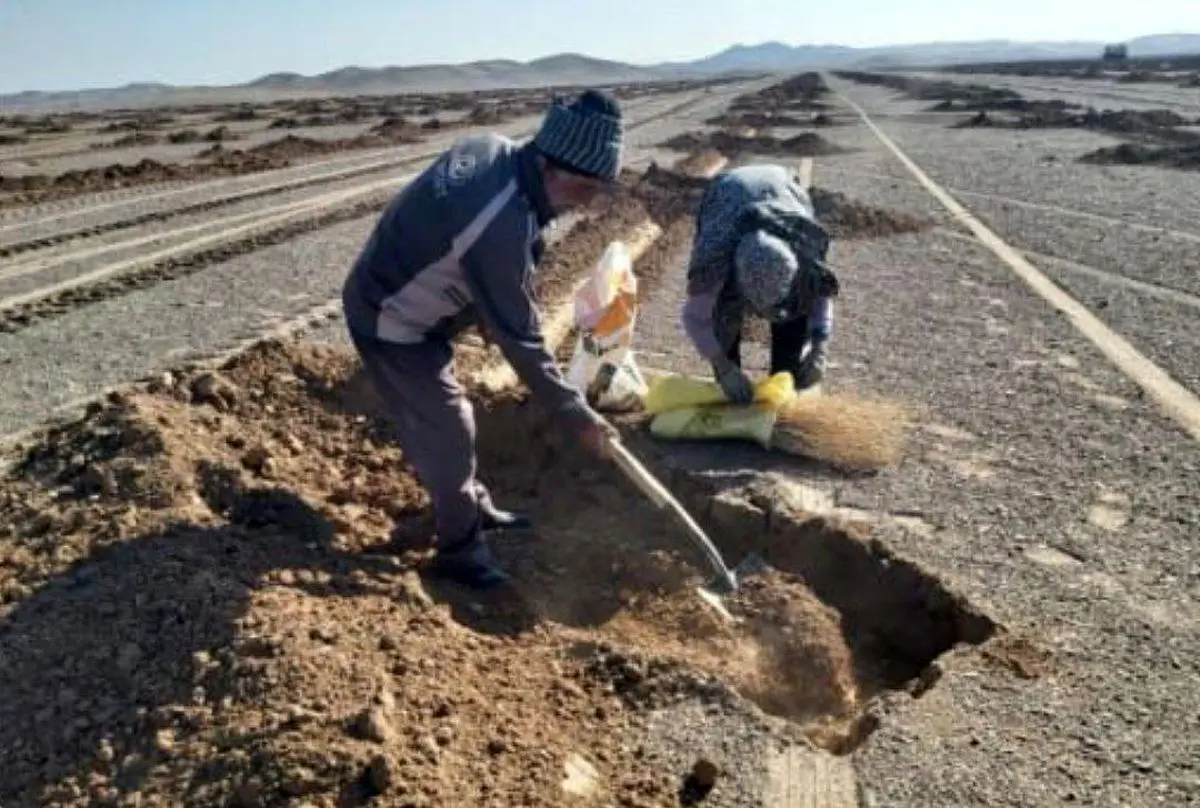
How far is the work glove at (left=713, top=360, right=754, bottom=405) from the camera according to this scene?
5.16 m

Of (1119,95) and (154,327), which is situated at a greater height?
(154,327)

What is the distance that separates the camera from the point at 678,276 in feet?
30.8

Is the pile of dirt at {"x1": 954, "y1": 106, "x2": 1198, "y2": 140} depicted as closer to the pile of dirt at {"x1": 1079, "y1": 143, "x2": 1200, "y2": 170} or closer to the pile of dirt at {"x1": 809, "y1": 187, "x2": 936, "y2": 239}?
the pile of dirt at {"x1": 1079, "y1": 143, "x2": 1200, "y2": 170}

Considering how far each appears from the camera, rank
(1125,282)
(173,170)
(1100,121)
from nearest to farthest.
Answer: (1125,282) < (173,170) < (1100,121)

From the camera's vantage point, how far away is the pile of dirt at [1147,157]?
622 inches

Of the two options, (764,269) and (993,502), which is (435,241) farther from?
(993,502)

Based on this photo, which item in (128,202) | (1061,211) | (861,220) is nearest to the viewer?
(861,220)

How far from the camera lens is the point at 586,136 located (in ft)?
10.9

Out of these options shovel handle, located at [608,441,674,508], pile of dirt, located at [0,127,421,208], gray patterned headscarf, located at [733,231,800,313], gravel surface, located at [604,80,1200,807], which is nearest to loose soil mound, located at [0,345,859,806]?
shovel handle, located at [608,441,674,508]

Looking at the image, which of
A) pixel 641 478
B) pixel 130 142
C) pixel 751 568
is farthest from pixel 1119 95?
pixel 641 478

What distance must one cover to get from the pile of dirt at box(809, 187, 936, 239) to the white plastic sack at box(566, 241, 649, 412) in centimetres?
593

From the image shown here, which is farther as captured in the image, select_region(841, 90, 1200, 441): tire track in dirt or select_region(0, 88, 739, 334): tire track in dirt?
select_region(0, 88, 739, 334): tire track in dirt

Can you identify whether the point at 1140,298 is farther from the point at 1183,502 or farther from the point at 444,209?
the point at 444,209

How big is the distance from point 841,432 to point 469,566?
1934mm
